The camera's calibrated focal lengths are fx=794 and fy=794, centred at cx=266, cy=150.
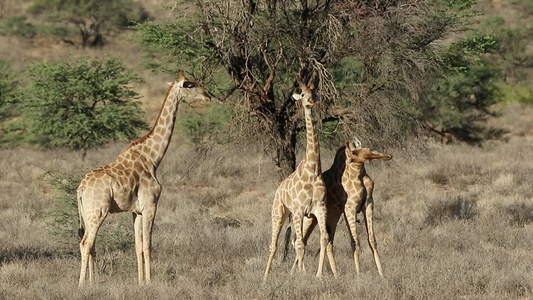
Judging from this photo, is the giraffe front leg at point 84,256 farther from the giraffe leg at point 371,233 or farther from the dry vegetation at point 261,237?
the giraffe leg at point 371,233

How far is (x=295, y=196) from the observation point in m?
9.60

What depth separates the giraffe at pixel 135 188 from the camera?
9195 millimetres

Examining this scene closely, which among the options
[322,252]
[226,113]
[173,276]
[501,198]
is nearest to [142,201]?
[173,276]

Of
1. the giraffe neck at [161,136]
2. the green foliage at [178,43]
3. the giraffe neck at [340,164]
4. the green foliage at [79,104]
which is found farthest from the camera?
the green foliage at [79,104]

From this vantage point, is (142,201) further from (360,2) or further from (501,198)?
(501,198)

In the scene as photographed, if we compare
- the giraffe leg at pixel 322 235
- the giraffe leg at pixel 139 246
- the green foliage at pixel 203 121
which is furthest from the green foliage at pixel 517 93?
the giraffe leg at pixel 139 246

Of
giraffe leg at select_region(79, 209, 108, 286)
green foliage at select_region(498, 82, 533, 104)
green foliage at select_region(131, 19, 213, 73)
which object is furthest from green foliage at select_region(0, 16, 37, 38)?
giraffe leg at select_region(79, 209, 108, 286)

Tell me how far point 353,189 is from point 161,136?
8.17 ft

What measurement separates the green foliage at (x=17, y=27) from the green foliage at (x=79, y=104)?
91.2ft

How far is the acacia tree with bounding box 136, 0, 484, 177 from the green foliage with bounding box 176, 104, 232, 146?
23.1 ft

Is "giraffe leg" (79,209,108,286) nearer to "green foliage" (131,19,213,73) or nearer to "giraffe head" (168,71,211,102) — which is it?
"giraffe head" (168,71,211,102)

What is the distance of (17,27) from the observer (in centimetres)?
4966

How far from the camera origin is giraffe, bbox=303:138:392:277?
9820 millimetres

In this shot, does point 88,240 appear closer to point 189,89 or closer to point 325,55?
point 189,89
